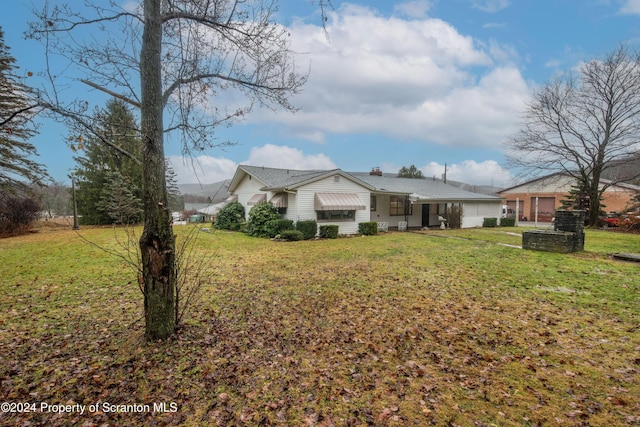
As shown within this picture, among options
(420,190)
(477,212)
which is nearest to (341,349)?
(420,190)

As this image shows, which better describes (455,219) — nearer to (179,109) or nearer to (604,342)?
(604,342)

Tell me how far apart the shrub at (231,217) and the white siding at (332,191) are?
6.83 metres

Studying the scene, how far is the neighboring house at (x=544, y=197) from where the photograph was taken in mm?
28266

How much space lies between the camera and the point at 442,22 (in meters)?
10.9

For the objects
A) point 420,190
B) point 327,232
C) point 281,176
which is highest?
point 281,176

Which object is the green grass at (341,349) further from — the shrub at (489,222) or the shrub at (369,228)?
the shrub at (489,222)

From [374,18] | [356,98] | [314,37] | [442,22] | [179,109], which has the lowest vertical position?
[179,109]

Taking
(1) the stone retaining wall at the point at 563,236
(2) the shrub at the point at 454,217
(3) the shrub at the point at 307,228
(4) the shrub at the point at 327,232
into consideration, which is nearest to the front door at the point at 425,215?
(2) the shrub at the point at 454,217

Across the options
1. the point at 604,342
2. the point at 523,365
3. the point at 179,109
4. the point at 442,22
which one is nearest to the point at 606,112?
the point at 442,22

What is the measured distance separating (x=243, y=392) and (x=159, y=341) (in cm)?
181

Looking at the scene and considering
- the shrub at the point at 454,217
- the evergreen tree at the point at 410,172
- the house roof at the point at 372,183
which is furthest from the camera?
the evergreen tree at the point at 410,172

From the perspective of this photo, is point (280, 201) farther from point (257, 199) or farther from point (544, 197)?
point (544, 197)

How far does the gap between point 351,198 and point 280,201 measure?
4632 mm

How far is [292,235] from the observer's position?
52.3ft
